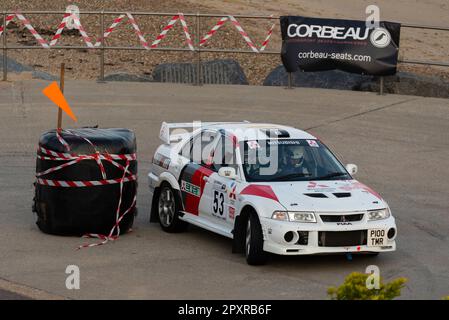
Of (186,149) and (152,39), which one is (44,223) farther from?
(152,39)

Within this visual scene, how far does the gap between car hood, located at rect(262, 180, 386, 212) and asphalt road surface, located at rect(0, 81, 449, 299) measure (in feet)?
2.31

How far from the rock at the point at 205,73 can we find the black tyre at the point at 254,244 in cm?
1484

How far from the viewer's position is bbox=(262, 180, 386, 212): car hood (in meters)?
12.2

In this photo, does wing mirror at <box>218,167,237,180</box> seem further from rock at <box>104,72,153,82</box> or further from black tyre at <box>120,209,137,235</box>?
rock at <box>104,72,153,82</box>

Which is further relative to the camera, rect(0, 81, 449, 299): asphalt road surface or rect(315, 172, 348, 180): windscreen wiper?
rect(315, 172, 348, 180): windscreen wiper

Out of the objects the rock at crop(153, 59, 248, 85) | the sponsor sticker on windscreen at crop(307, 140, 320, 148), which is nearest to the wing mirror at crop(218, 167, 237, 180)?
the sponsor sticker on windscreen at crop(307, 140, 320, 148)

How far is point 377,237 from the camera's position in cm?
1229

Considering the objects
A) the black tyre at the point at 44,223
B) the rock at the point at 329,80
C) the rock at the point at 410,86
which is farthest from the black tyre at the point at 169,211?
the rock at the point at 410,86

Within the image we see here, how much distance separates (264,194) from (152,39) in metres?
23.5

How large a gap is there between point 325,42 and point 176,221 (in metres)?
11.4

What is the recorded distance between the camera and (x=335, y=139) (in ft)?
68.7

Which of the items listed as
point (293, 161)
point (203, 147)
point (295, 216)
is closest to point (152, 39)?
point (203, 147)
